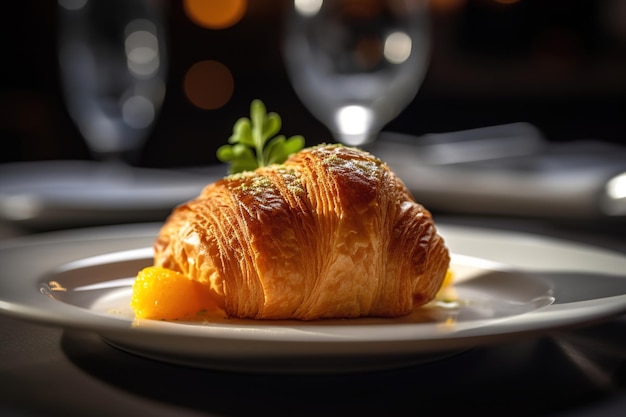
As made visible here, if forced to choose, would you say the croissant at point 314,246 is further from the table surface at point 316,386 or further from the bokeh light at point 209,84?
the bokeh light at point 209,84

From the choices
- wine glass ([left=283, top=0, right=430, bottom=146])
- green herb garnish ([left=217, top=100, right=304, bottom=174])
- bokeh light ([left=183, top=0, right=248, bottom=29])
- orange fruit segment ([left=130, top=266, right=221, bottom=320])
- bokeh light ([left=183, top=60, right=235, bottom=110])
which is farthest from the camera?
bokeh light ([left=183, top=0, right=248, bottom=29])

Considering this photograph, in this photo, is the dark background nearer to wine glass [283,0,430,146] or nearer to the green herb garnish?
wine glass [283,0,430,146]

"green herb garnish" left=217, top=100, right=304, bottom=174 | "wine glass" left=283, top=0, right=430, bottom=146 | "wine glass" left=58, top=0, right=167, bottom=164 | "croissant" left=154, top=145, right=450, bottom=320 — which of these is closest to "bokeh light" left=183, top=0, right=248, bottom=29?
"wine glass" left=58, top=0, right=167, bottom=164

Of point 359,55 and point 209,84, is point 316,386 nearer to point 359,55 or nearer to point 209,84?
point 359,55

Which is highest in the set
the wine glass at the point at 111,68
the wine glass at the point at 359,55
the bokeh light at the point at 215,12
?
the bokeh light at the point at 215,12

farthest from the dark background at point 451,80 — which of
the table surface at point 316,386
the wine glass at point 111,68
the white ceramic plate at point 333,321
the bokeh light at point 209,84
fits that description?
the table surface at point 316,386

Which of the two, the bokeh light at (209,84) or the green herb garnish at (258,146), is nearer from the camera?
the green herb garnish at (258,146)

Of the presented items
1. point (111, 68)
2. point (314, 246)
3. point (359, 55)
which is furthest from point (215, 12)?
point (314, 246)
